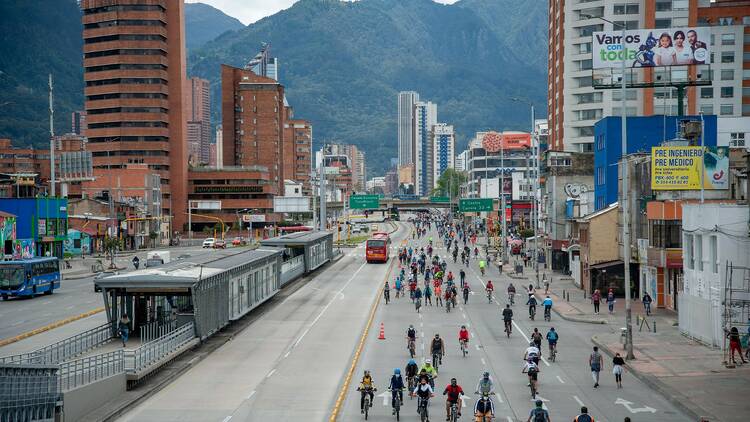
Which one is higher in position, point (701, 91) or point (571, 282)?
point (701, 91)

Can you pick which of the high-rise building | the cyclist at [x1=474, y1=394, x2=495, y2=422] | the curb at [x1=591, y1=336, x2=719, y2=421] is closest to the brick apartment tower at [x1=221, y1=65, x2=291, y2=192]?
the high-rise building

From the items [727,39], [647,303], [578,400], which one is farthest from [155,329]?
[727,39]

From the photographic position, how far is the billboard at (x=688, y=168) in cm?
4191

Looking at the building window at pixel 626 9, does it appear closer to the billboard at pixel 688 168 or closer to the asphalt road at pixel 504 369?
the asphalt road at pixel 504 369

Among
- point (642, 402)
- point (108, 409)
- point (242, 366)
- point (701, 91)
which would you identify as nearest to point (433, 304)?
point (242, 366)

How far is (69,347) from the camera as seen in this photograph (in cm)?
2788

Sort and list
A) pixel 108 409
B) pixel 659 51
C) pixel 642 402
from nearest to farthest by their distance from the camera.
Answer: pixel 108 409
pixel 642 402
pixel 659 51

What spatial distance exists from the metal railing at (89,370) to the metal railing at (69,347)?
0.79m

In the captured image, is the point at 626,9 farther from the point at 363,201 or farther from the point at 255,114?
the point at 255,114

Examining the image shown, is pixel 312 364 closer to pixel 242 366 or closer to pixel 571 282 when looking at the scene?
pixel 242 366

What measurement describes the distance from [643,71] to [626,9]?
360 inches

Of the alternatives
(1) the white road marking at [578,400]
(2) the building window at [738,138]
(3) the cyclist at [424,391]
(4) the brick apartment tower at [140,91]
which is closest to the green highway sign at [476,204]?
(2) the building window at [738,138]

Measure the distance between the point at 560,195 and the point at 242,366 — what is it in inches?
2101

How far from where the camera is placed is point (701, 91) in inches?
4215
